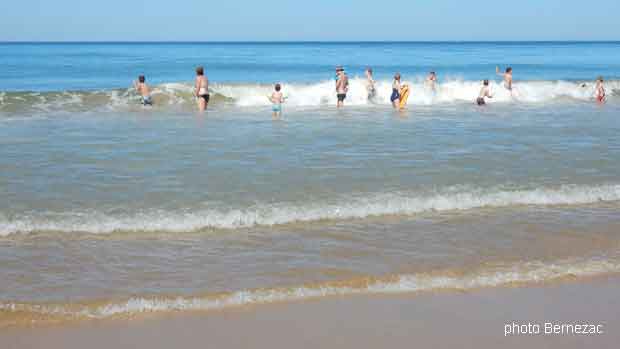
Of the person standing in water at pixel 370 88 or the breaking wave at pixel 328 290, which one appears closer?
the breaking wave at pixel 328 290

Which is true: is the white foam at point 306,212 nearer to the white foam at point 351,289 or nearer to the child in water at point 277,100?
the white foam at point 351,289

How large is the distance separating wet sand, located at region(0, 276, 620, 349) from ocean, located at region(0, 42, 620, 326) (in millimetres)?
202

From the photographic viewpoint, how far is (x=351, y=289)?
4.60 metres

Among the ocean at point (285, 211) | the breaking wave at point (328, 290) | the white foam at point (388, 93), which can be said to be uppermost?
the white foam at point (388, 93)

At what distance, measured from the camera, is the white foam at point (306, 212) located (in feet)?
20.0

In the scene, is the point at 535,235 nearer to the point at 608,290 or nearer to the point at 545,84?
the point at 608,290

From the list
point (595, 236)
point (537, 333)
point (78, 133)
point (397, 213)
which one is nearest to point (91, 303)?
point (537, 333)

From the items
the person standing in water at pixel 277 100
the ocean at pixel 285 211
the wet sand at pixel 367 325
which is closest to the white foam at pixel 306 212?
the ocean at pixel 285 211

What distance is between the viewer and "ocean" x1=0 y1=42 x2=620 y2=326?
4703mm

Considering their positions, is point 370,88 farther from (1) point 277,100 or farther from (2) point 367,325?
(2) point 367,325

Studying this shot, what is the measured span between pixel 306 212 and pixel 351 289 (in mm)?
2071

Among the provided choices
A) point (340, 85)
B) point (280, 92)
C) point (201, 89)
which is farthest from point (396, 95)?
point (201, 89)

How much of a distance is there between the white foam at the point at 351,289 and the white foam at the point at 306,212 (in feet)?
5.87

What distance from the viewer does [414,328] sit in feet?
13.0
